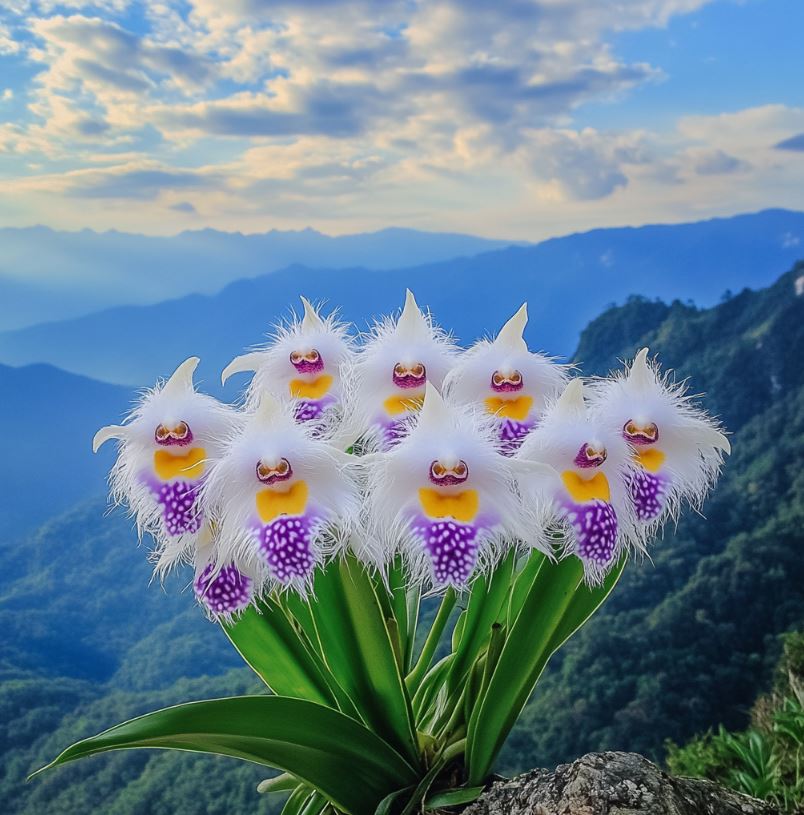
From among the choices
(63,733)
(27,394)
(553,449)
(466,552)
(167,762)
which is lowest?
(27,394)

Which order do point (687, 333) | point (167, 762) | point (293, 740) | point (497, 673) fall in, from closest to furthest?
point (293, 740) → point (497, 673) → point (167, 762) → point (687, 333)

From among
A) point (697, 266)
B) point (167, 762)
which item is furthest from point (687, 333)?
point (697, 266)

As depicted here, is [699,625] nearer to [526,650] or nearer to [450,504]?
[526,650]

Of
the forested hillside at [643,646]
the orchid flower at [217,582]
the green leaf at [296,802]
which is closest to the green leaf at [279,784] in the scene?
the green leaf at [296,802]

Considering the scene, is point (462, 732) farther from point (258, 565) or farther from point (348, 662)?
point (258, 565)

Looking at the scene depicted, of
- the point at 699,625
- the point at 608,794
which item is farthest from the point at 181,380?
the point at 699,625

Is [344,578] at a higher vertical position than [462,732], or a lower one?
higher
